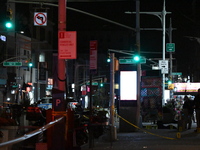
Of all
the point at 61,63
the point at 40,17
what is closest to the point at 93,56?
the point at 61,63

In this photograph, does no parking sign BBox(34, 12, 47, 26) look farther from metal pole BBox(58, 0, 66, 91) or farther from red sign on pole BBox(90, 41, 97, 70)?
metal pole BBox(58, 0, 66, 91)

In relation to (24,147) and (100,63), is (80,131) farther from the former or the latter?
(100,63)

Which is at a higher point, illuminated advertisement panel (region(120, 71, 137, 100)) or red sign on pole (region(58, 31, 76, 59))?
red sign on pole (region(58, 31, 76, 59))

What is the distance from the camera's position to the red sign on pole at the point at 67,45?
387 inches

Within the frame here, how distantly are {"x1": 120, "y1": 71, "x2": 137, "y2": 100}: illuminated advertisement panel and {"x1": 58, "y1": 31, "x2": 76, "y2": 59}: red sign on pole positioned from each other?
8101 millimetres

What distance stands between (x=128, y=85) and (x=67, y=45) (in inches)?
324

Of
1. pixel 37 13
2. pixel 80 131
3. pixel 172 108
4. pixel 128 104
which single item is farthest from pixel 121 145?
pixel 172 108

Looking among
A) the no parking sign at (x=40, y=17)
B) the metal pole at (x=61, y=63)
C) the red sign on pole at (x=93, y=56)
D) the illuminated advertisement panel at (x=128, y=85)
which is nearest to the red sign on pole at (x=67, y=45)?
the metal pole at (x=61, y=63)

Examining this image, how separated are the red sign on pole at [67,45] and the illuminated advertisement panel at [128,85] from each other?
8.10 meters

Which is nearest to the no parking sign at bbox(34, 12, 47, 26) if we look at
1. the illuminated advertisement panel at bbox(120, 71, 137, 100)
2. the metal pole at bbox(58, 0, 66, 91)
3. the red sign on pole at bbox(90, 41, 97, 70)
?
the illuminated advertisement panel at bbox(120, 71, 137, 100)

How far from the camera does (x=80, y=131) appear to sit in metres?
14.0

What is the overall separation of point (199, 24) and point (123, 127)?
4889cm

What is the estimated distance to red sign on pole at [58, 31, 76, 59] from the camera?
9.82m

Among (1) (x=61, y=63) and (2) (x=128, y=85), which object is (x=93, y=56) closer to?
(1) (x=61, y=63)
